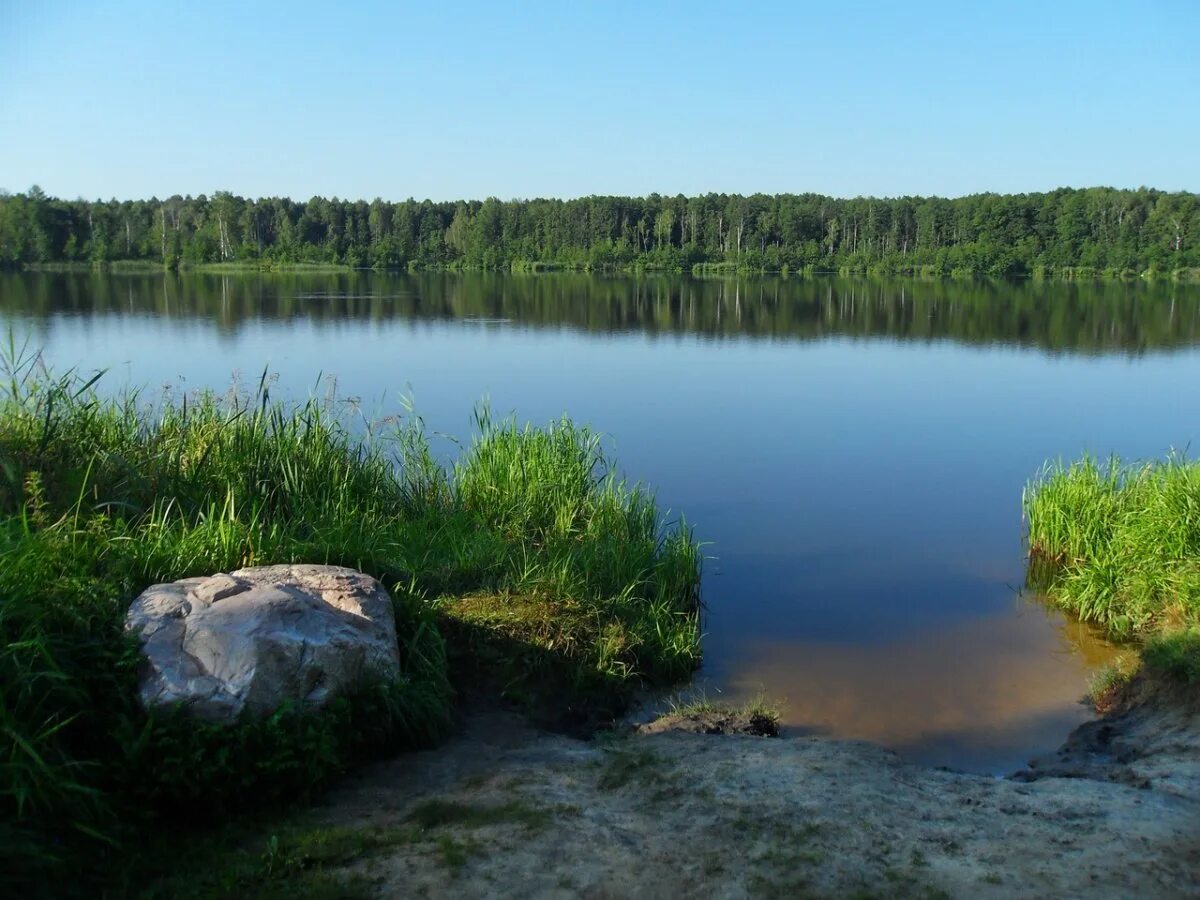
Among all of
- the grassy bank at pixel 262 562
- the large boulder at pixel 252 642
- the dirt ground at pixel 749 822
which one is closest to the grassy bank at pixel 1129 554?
the dirt ground at pixel 749 822

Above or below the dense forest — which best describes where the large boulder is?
below

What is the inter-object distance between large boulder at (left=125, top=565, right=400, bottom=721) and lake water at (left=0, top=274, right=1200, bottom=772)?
360 cm

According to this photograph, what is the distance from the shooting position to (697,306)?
168 ft

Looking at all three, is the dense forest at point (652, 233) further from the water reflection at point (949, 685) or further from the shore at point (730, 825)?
the shore at point (730, 825)

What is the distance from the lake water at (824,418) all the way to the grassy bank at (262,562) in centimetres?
135

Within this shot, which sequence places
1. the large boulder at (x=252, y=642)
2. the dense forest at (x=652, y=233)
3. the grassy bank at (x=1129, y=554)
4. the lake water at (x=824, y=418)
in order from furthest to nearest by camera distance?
the dense forest at (x=652, y=233), the lake water at (x=824, y=418), the grassy bank at (x=1129, y=554), the large boulder at (x=252, y=642)

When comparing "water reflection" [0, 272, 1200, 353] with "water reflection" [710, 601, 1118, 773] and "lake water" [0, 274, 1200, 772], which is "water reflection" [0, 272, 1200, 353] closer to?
"lake water" [0, 274, 1200, 772]

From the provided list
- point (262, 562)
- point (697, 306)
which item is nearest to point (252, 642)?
point (262, 562)

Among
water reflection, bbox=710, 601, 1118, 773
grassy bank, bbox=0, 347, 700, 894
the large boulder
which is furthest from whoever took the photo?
water reflection, bbox=710, 601, 1118, 773

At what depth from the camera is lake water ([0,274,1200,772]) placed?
8445mm

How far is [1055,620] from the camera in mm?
9742

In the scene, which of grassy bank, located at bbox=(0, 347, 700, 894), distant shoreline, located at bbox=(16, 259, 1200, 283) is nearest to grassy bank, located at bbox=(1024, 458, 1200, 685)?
grassy bank, located at bbox=(0, 347, 700, 894)

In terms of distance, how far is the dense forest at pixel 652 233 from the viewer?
9062 centimetres

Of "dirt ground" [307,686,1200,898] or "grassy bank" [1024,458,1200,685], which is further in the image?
"grassy bank" [1024,458,1200,685]
